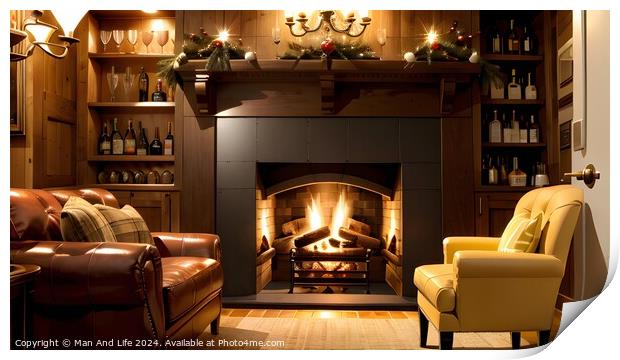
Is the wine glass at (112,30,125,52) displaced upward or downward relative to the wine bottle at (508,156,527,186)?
upward

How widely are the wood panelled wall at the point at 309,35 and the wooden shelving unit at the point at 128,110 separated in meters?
0.45

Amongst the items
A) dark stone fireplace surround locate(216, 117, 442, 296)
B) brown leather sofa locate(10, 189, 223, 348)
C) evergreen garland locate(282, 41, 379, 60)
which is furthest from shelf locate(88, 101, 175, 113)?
brown leather sofa locate(10, 189, 223, 348)

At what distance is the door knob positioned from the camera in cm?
207

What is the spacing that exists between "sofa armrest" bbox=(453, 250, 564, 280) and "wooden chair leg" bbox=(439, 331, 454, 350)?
273mm

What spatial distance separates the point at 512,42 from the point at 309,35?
4.95ft

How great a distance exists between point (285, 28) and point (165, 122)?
1.19 metres

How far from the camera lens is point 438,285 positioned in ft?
9.27

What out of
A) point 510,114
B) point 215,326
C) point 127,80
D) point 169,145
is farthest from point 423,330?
point 127,80

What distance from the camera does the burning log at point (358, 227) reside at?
197 inches

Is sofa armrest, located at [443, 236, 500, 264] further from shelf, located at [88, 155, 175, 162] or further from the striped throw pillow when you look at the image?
shelf, located at [88, 155, 175, 162]

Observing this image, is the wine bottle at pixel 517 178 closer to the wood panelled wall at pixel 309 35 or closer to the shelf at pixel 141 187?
the wood panelled wall at pixel 309 35

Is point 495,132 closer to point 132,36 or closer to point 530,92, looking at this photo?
point 530,92
